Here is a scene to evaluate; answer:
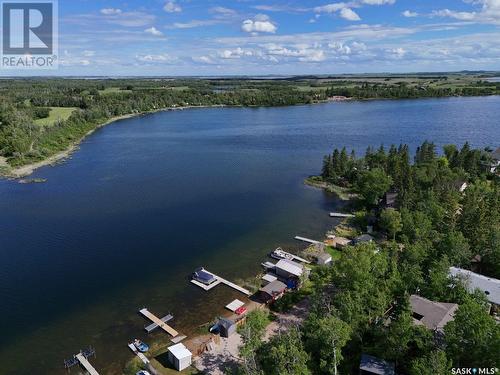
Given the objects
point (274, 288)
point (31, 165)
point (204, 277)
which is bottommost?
point (204, 277)

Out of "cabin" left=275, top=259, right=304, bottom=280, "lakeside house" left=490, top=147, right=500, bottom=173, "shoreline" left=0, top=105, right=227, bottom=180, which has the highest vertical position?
"lakeside house" left=490, top=147, right=500, bottom=173

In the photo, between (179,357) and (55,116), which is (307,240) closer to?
(179,357)

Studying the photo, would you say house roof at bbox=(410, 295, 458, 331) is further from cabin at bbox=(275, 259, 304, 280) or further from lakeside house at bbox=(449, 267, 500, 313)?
cabin at bbox=(275, 259, 304, 280)

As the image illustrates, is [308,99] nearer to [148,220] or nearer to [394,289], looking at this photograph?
[148,220]

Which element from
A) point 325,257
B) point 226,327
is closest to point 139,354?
point 226,327

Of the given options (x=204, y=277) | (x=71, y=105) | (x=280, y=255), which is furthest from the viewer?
(x=71, y=105)

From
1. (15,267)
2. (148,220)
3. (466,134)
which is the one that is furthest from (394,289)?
(466,134)

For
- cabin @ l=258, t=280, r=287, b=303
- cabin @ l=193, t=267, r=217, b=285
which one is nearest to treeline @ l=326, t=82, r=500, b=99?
cabin @ l=193, t=267, r=217, b=285
